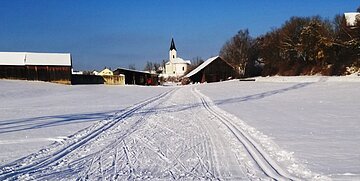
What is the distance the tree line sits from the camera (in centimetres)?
4916

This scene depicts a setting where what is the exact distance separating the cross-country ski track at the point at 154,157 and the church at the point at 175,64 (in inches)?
5293

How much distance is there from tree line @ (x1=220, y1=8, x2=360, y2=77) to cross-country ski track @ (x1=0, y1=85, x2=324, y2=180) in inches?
1628

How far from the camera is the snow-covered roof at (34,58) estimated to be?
Result: 5988 centimetres

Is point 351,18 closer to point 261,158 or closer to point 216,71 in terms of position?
point 216,71

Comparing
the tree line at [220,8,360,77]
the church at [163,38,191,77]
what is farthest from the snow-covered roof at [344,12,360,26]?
the church at [163,38,191,77]

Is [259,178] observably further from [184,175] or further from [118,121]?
[118,121]

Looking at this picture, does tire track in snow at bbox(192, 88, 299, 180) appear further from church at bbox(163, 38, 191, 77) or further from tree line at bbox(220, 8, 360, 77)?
church at bbox(163, 38, 191, 77)

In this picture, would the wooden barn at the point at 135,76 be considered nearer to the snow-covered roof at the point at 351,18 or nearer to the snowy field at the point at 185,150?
→ the snow-covered roof at the point at 351,18

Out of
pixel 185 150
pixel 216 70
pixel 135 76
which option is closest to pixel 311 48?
pixel 216 70

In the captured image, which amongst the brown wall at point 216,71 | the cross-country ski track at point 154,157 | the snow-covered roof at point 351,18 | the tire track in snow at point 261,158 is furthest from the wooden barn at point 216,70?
the tire track in snow at point 261,158

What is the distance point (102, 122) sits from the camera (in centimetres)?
1372

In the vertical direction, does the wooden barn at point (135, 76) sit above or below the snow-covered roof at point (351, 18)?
below

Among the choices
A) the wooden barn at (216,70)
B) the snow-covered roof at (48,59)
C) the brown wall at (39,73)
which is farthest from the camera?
the wooden barn at (216,70)

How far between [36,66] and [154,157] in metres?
58.8
